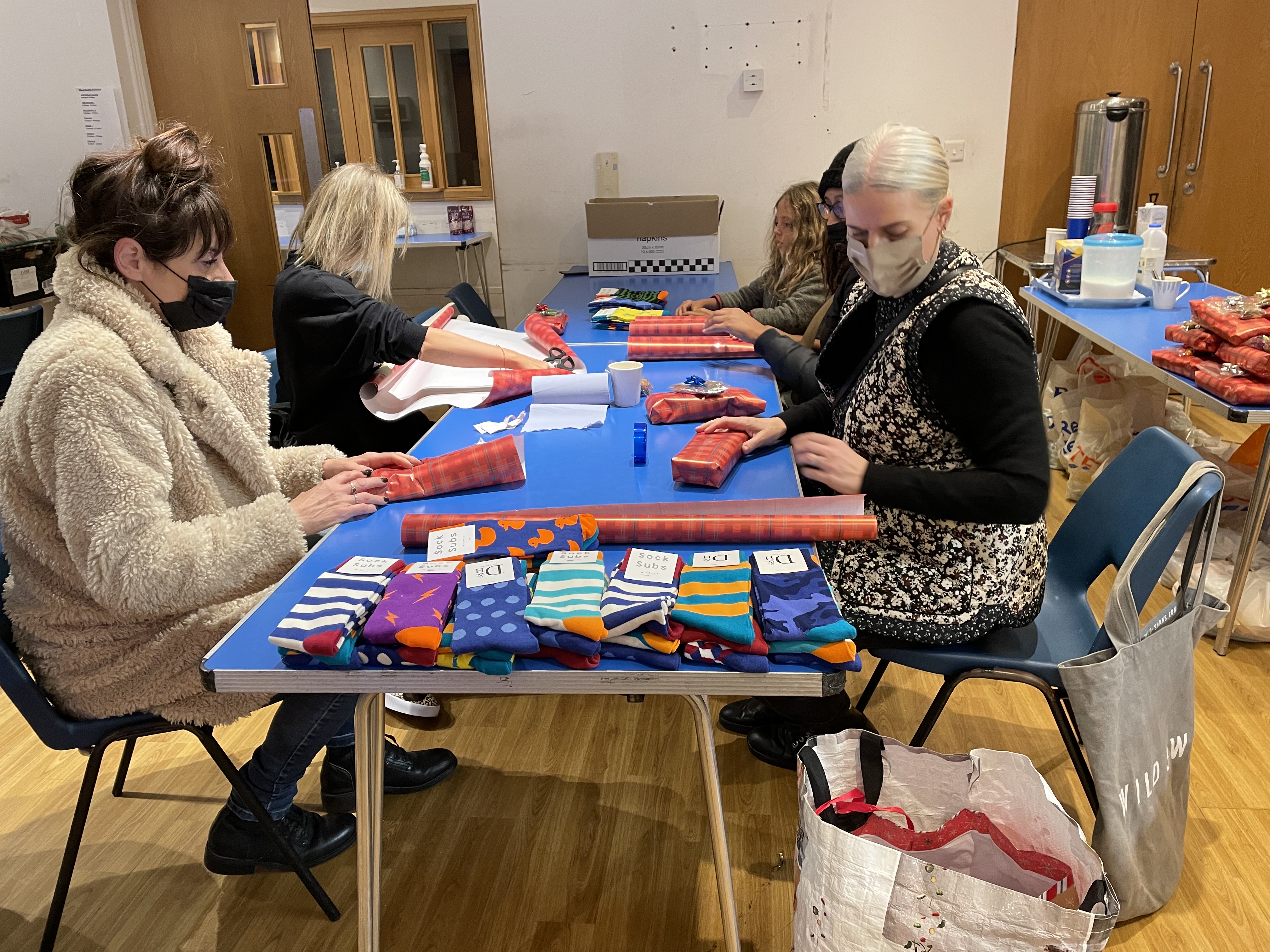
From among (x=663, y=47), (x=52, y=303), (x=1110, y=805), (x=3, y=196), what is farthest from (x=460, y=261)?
(x=1110, y=805)

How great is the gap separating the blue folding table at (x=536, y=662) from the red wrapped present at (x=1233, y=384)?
1142mm

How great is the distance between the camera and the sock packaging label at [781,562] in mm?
1349

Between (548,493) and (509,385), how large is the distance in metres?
0.76

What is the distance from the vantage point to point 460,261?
5039 millimetres

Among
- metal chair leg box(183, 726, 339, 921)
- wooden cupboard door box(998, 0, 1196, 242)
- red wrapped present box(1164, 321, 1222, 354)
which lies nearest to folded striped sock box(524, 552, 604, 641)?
metal chair leg box(183, 726, 339, 921)

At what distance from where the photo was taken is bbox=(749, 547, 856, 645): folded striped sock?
117cm

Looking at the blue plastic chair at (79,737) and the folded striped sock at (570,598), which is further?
the blue plastic chair at (79,737)

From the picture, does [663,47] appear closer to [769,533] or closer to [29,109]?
[29,109]

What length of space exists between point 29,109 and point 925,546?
5411 millimetres

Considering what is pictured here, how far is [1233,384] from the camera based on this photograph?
2186mm

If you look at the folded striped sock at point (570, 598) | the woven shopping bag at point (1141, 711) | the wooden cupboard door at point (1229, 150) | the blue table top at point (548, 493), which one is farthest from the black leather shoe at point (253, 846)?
the wooden cupboard door at point (1229, 150)

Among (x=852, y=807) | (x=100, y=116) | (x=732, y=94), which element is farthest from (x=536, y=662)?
(x=100, y=116)

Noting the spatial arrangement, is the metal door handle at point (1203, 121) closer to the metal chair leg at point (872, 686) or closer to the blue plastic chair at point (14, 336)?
the metal chair leg at point (872, 686)

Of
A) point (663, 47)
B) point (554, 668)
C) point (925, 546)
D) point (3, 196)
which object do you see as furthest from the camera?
point (3, 196)
